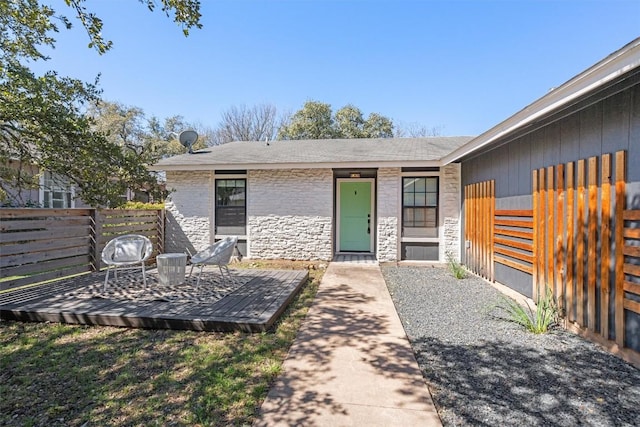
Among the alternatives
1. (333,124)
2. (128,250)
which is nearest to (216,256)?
(128,250)

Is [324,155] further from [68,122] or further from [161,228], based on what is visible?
[68,122]

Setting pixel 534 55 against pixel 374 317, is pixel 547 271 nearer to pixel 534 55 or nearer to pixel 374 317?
pixel 374 317

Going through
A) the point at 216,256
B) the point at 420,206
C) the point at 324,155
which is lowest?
the point at 216,256

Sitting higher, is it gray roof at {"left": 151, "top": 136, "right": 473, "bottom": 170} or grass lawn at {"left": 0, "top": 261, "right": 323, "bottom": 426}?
gray roof at {"left": 151, "top": 136, "right": 473, "bottom": 170}

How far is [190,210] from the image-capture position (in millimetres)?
8898

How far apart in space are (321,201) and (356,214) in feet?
4.50

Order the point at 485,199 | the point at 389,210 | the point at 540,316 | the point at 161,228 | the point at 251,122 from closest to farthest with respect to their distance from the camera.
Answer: the point at 540,316
the point at 485,199
the point at 389,210
the point at 161,228
the point at 251,122

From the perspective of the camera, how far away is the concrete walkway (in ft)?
6.99

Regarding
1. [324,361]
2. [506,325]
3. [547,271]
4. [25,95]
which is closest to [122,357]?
[324,361]

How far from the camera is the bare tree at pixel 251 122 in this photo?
1028 inches

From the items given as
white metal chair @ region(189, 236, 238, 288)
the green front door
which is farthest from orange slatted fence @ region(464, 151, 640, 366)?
white metal chair @ region(189, 236, 238, 288)

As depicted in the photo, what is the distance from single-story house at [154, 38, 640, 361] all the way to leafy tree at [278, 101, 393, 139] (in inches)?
414

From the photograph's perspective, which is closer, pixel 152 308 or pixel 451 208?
pixel 152 308

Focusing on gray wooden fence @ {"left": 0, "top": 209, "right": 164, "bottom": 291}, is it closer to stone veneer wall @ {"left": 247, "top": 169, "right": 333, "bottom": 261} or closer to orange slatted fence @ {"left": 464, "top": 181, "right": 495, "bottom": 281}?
stone veneer wall @ {"left": 247, "top": 169, "right": 333, "bottom": 261}
